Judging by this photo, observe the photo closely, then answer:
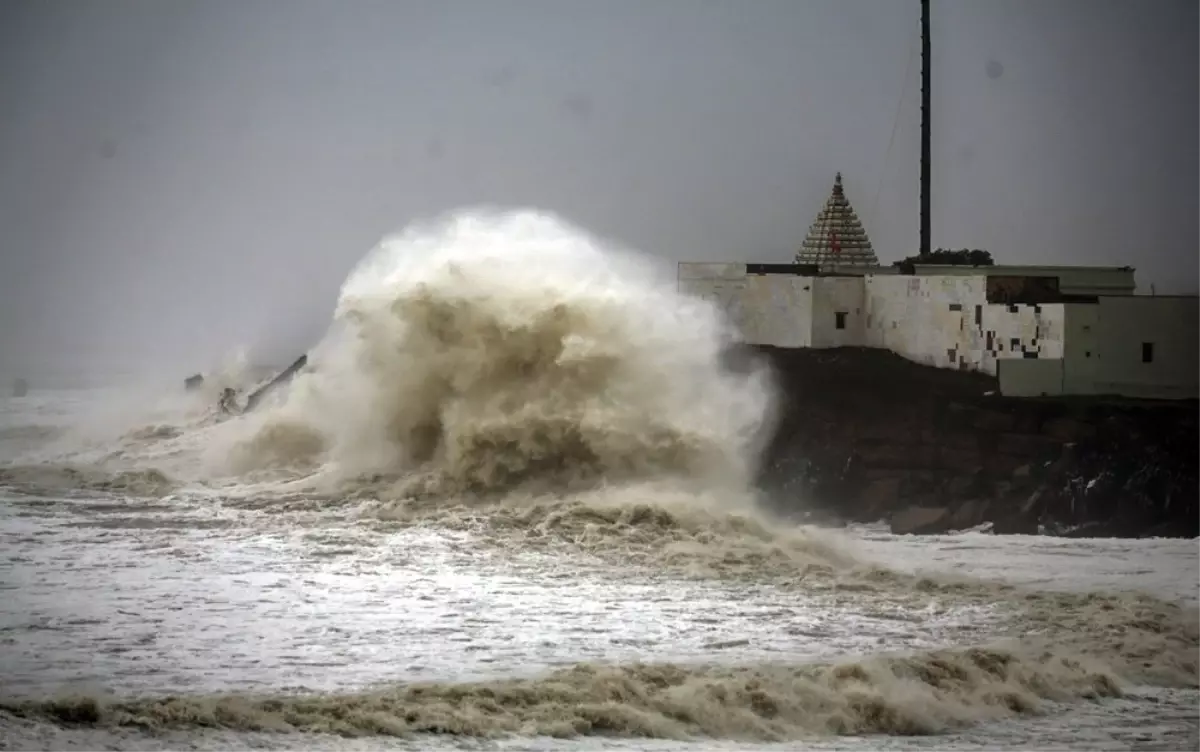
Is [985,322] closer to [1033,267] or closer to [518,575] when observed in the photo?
[1033,267]

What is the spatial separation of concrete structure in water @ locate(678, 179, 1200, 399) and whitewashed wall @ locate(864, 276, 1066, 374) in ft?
0.03

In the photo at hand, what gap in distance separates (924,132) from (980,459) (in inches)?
204

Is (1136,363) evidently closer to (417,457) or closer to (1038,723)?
(417,457)

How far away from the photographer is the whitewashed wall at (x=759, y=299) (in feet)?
61.9

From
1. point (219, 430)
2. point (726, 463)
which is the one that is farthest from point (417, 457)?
point (219, 430)

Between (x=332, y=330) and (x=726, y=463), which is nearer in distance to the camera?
(x=726, y=463)

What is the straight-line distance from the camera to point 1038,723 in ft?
26.3

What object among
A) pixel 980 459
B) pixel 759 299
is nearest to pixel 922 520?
pixel 980 459

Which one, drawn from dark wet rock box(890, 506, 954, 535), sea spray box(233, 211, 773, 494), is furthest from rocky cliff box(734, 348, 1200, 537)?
sea spray box(233, 211, 773, 494)

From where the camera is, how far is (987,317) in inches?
679

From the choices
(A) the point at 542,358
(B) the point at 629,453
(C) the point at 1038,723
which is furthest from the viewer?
(A) the point at 542,358

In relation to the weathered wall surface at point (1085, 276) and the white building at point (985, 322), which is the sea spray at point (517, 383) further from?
the weathered wall surface at point (1085, 276)

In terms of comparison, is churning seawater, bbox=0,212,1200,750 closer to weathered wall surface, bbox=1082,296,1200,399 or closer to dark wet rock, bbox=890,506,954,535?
dark wet rock, bbox=890,506,954,535

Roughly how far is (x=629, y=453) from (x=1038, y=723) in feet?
20.5
